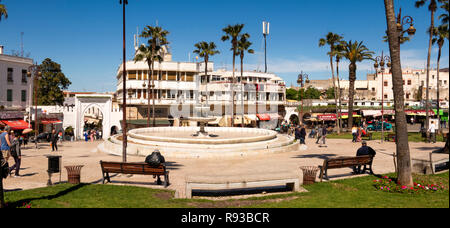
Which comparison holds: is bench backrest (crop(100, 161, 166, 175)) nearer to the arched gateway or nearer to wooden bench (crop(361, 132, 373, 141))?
wooden bench (crop(361, 132, 373, 141))

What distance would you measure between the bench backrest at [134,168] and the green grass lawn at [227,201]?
605 millimetres

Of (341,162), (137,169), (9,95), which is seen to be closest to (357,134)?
(341,162)

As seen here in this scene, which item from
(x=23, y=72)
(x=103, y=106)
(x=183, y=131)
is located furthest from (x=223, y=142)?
(x=23, y=72)

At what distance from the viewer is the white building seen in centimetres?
3803

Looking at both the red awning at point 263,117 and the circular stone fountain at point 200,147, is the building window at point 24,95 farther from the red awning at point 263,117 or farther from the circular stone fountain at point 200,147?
the red awning at point 263,117

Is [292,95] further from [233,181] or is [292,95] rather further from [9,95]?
[233,181]

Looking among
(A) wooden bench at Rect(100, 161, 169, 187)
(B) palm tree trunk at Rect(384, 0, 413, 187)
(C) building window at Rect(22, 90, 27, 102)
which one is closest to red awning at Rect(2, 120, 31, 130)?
(C) building window at Rect(22, 90, 27, 102)

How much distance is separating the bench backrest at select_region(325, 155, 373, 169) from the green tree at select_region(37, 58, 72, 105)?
52714mm

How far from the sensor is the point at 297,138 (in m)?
24.8

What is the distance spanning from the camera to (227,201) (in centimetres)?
816

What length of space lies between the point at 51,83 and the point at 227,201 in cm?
5495
